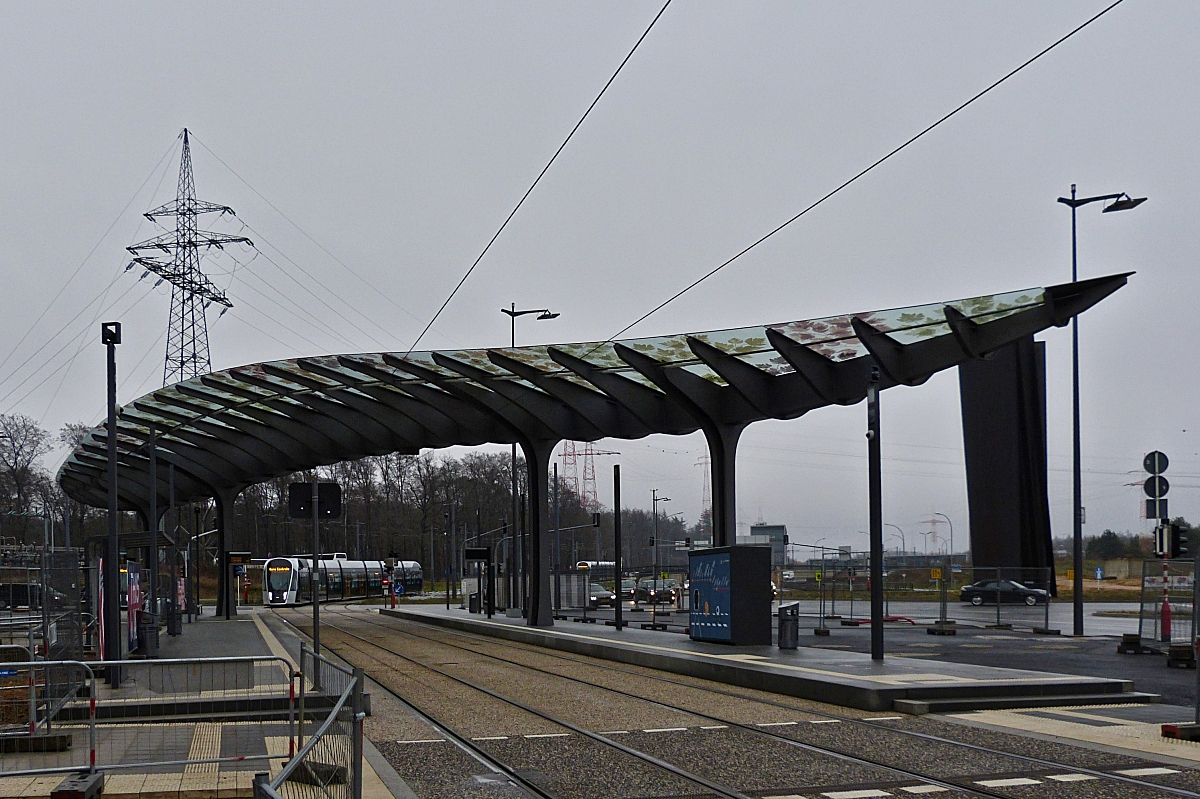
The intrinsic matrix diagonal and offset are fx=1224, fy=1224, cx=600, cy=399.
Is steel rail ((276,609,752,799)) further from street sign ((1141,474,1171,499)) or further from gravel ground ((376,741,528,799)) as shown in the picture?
street sign ((1141,474,1171,499))

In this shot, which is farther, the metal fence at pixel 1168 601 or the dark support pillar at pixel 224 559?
the dark support pillar at pixel 224 559

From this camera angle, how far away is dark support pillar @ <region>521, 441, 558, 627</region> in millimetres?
33281

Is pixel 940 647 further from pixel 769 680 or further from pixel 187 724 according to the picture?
pixel 187 724

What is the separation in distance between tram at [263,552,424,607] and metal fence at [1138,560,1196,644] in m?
37.7

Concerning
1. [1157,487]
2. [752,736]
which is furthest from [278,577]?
[752,736]

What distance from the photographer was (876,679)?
15.8m

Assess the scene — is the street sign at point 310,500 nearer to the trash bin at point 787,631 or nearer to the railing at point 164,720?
the railing at point 164,720

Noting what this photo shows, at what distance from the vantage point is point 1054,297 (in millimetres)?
20141

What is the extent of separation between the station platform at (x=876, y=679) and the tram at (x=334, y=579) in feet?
116

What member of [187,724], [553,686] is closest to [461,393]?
[553,686]

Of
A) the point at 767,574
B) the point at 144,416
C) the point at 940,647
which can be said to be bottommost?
the point at 940,647

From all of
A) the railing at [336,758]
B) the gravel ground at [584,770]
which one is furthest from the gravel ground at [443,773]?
the railing at [336,758]

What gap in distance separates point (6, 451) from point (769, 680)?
79173 millimetres

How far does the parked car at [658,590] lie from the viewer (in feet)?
168
